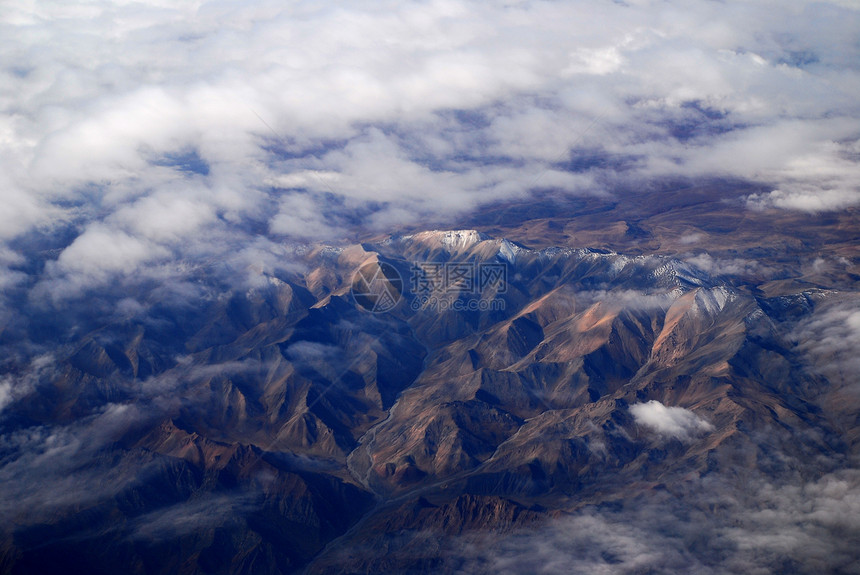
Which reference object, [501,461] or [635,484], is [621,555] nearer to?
[635,484]

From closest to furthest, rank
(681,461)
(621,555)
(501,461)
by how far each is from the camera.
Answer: (621,555)
(681,461)
(501,461)

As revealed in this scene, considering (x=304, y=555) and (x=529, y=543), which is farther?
(x=304, y=555)

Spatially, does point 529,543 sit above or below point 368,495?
above

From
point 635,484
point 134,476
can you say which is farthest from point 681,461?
point 134,476

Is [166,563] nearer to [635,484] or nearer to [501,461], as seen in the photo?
[501,461]

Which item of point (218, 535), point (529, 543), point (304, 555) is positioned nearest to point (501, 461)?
point (529, 543)

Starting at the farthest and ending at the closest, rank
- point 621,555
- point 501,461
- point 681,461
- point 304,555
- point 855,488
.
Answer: point 501,461
point 681,461
point 304,555
point 855,488
point 621,555

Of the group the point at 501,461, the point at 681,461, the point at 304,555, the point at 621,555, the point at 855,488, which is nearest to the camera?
the point at 621,555

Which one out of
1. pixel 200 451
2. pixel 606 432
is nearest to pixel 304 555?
pixel 200 451

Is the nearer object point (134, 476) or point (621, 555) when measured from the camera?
point (621, 555)
